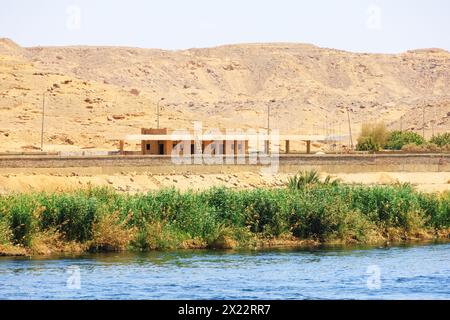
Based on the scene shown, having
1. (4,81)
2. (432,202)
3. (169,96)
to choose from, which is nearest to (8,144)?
(4,81)

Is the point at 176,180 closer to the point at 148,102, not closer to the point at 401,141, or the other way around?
the point at 401,141

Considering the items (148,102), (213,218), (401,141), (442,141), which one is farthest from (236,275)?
(148,102)

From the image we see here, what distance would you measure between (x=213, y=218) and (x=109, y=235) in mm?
3866

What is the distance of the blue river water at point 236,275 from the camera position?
28594 millimetres

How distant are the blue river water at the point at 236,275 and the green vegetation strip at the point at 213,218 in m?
1.00

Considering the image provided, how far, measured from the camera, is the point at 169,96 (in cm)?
17700

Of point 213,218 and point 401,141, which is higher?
point 401,141

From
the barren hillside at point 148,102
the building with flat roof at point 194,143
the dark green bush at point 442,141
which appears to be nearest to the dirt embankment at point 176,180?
the building with flat roof at point 194,143

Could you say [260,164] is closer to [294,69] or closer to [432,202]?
[432,202]

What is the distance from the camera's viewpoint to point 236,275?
105ft

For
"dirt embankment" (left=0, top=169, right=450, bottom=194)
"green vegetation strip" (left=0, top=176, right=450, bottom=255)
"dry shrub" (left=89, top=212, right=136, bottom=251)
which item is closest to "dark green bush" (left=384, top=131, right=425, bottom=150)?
"dirt embankment" (left=0, top=169, right=450, bottom=194)

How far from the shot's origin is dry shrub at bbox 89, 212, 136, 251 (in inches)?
1433

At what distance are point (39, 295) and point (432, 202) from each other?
776 inches

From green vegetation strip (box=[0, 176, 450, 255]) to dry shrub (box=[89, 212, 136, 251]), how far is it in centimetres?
3
